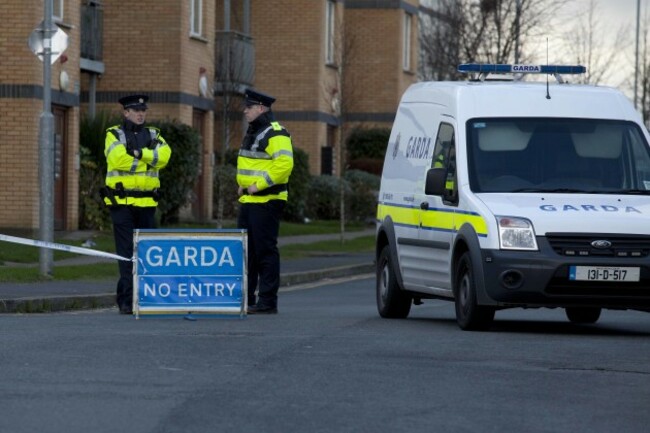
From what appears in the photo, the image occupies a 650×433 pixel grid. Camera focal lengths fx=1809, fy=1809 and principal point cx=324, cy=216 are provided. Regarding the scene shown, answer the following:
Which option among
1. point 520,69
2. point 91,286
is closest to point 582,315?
point 520,69

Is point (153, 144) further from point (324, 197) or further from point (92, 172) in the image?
point (324, 197)

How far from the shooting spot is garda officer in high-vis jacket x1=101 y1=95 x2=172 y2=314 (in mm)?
15602

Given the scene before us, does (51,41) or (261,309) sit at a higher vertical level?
(51,41)

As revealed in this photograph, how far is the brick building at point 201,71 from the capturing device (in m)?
28.9

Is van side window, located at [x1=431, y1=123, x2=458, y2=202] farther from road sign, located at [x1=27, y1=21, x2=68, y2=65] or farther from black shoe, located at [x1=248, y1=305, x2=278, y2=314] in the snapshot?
road sign, located at [x1=27, y1=21, x2=68, y2=65]

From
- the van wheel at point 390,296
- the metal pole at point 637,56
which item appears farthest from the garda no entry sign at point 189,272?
the metal pole at point 637,56

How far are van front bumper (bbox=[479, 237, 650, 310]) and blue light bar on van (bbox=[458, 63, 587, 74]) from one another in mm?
2729

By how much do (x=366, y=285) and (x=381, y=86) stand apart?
28.7 metres

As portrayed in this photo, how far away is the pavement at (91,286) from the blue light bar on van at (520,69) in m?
4.60

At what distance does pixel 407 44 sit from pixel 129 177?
126 feet

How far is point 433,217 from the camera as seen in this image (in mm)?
14938

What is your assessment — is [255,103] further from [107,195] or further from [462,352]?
[462,352]

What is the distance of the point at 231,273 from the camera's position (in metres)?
14.9

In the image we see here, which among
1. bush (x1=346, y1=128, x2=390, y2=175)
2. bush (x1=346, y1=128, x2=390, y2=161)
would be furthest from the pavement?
bush (x1=346, y1=128, x2=390, y2=161)
